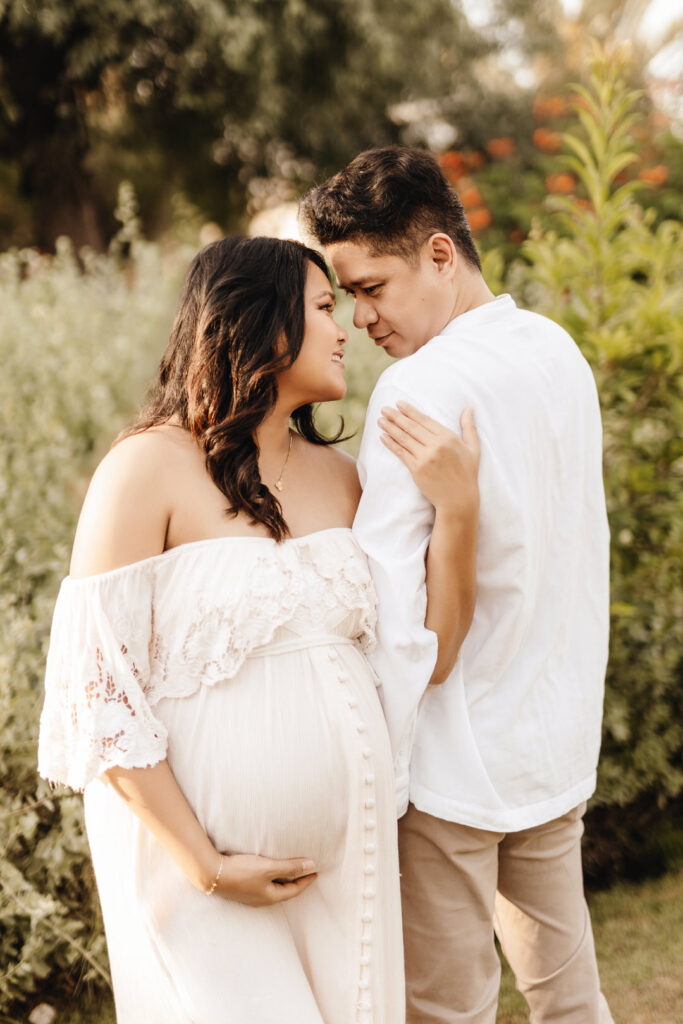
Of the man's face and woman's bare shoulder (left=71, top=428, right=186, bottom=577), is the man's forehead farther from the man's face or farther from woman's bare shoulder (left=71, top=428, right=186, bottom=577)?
woman's bare shoulder (left=71, top=428, right=186, bottom=577)

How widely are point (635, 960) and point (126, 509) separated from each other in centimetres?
256

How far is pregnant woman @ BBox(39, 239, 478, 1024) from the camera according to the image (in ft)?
5.78

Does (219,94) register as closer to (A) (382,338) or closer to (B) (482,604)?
(A) (382,338)

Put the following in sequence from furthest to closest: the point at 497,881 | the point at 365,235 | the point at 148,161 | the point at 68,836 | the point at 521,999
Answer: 1. the point at 148,161
2. the point at 521,999
3. the point at 68,836
4. the point at 497,881
5. the point at 365,235

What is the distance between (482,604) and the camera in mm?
2029

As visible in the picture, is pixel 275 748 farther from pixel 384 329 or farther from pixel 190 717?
pixel 384 329

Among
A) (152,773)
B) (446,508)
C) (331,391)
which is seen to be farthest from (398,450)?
(152,773)

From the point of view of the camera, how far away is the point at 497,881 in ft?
7.45

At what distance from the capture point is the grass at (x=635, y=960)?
2.96 m

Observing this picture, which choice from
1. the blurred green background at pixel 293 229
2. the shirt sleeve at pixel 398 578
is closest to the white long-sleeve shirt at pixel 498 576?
the shirt sleeve at pixel 398 578

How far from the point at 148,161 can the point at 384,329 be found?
10.3 m

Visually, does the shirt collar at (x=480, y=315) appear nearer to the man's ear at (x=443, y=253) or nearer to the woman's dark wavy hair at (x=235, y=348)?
the man's ear at (x=443, y=253)

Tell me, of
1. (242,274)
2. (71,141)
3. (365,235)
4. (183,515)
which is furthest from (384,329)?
(71,141)

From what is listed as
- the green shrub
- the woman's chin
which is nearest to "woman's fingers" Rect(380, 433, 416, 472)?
the woman's chin
